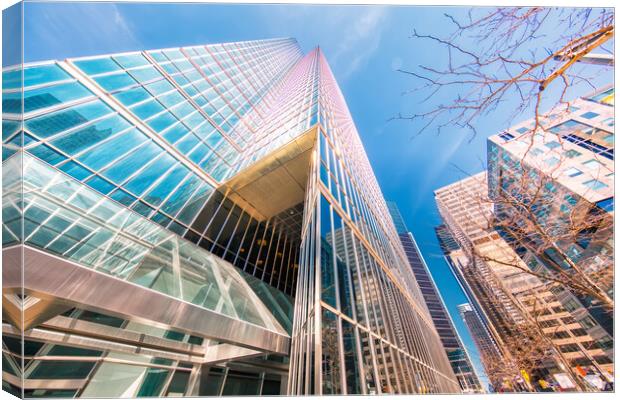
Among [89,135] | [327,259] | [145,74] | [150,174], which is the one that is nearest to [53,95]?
[89,135]

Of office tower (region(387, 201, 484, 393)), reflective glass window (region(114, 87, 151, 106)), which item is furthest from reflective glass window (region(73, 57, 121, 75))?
office tower (region(387, 201, 484, 393))

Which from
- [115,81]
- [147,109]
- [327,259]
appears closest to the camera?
[327,259]

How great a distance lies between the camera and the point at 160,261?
5.40 metres

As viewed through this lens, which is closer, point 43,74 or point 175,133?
point 43,74

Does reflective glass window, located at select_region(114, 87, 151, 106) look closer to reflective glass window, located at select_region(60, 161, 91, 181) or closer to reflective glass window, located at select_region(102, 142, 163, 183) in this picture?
reflective glass window, located at select_region(102, 142, 163, 183)

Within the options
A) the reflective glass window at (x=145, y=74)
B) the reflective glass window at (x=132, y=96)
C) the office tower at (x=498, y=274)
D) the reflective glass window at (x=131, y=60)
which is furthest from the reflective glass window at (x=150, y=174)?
the office tower at (x=498, y=274)

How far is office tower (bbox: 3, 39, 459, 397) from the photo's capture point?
3.48 meters

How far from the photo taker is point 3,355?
3.06 meters

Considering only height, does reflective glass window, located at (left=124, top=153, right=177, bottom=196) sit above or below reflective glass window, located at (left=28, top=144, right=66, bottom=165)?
above

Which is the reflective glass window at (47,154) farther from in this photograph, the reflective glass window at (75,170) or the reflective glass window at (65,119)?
the reflective glass window at (65,119)

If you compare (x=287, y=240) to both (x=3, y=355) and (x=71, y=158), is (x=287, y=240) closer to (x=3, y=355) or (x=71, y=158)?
(x=71, y=158)

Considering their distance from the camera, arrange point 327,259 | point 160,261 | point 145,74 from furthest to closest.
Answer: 1. point 145,74
2. point 327,259
3. point 160,261

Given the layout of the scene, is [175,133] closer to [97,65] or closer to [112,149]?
[112,149]

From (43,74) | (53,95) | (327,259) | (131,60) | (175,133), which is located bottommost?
(327,259)
